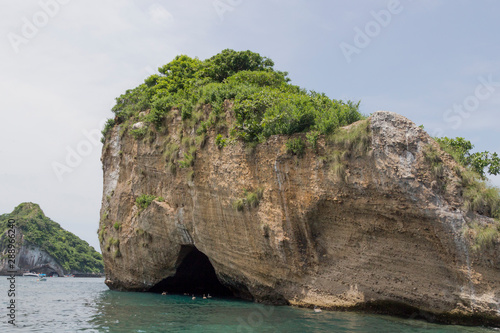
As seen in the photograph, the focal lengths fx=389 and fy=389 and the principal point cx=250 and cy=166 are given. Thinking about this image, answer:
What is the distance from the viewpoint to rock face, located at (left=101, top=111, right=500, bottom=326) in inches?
524

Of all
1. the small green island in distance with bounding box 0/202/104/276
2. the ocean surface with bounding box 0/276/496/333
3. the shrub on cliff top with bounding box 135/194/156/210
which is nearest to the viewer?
the ocean surface with bounding box 0/276/496/333

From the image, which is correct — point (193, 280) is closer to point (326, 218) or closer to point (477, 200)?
point (326, 218)

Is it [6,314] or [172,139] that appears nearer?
[6,314]

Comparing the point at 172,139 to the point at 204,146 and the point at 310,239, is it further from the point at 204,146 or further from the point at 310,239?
the point at 310,239

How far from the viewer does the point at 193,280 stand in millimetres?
28781

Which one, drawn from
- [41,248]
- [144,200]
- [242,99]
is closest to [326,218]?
[242,99]

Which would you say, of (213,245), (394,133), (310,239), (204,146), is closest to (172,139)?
(204,146)

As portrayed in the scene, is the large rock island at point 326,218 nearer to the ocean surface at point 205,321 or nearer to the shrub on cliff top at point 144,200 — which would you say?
the shrub on cliff top at point 144,200

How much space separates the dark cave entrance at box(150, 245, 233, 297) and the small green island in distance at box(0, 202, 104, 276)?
6003cm

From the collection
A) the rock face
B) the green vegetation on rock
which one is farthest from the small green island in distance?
the green vegetation on rock

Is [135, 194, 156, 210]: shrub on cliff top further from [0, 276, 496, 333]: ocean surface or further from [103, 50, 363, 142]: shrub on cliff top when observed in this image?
[0, 276, 496, 333]: ocean surface

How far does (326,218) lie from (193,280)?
1571 cm

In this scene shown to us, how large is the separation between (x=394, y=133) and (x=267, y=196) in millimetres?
6515

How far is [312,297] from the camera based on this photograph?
55.4 ft
